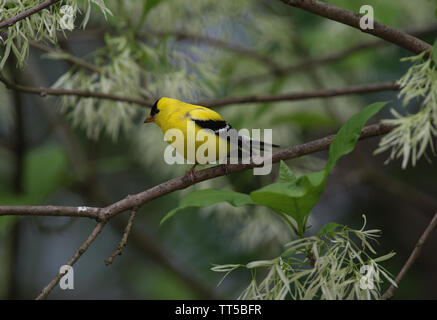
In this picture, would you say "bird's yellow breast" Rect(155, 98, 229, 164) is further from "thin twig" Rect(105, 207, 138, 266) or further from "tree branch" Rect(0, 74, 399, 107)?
"thin twig" Rect(105, 207, 138, 266)

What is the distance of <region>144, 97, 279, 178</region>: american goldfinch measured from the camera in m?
2.62

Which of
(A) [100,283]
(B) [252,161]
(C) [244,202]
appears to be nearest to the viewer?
(C) [244,202]

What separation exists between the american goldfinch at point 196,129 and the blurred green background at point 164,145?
11cm

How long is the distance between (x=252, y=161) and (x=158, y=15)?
169 centimetres

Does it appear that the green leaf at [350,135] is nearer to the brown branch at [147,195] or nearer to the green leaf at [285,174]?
the green leaf at [285,174]

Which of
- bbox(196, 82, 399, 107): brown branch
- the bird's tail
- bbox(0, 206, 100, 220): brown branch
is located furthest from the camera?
bbox(196, 82, 399, 107): brown branch

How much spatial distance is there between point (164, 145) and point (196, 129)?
55.2 inches

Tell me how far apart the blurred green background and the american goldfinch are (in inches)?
4.2

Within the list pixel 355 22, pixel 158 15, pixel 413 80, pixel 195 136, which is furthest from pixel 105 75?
pixel 413 80

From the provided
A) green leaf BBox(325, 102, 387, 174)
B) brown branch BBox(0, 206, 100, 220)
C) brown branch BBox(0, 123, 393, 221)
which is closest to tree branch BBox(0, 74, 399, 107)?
brown branch BBox(0, 123, 393, 221)

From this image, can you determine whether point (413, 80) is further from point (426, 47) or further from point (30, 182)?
point (30, 182)

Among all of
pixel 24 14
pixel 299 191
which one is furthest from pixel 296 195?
pixel 24 14

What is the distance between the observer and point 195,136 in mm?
2672

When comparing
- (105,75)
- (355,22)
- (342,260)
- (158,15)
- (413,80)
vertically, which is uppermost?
(158,15)
